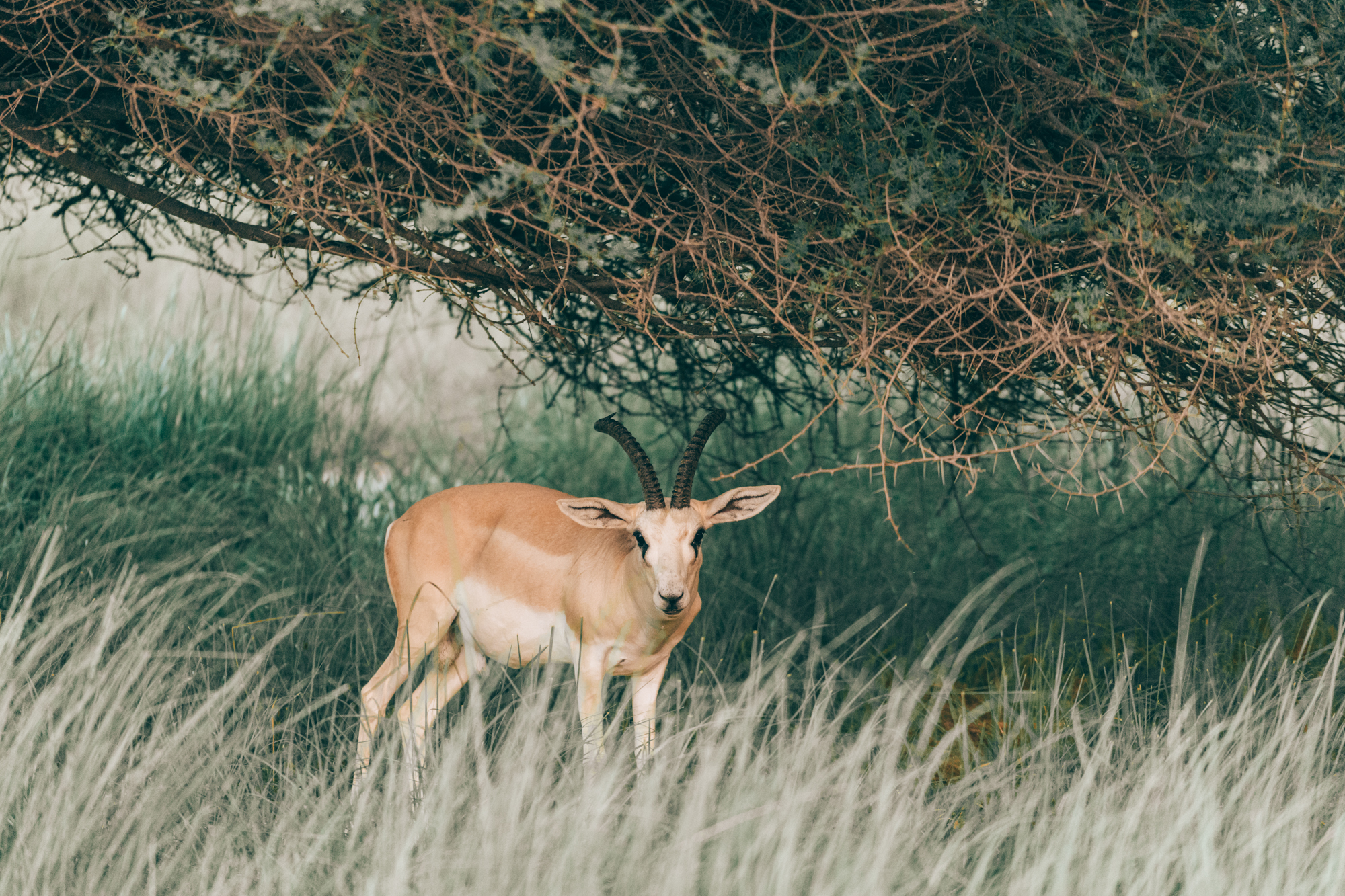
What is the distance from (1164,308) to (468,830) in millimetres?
1974

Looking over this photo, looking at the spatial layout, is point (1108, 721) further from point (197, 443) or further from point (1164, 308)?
point (197, 443)

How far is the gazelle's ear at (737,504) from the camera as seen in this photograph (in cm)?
308

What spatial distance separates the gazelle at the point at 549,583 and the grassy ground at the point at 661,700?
0.49 feet

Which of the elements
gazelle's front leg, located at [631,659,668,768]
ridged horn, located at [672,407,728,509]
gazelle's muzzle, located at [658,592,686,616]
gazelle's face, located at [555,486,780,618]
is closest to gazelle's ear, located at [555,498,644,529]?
gazelle's face, located at [555,486,780,618]

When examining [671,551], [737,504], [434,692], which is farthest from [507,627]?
[737,504]

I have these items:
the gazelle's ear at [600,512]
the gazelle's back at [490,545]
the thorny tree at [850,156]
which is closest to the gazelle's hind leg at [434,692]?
the gazelle's back at [490,545]

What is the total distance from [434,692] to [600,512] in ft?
2.82

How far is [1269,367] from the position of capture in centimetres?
273

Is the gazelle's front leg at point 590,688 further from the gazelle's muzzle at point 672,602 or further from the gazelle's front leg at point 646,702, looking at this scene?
the gazelle's muzzle at point 672,602

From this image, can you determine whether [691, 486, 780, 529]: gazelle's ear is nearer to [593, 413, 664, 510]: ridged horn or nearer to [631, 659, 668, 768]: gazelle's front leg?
[593, 413, 664, 510]: ridged horn

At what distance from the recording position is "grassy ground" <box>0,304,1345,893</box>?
2.45m

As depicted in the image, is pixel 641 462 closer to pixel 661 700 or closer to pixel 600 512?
pixel 600 512

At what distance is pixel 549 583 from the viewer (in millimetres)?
3303

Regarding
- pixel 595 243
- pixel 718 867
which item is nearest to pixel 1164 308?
pixel 595 243
